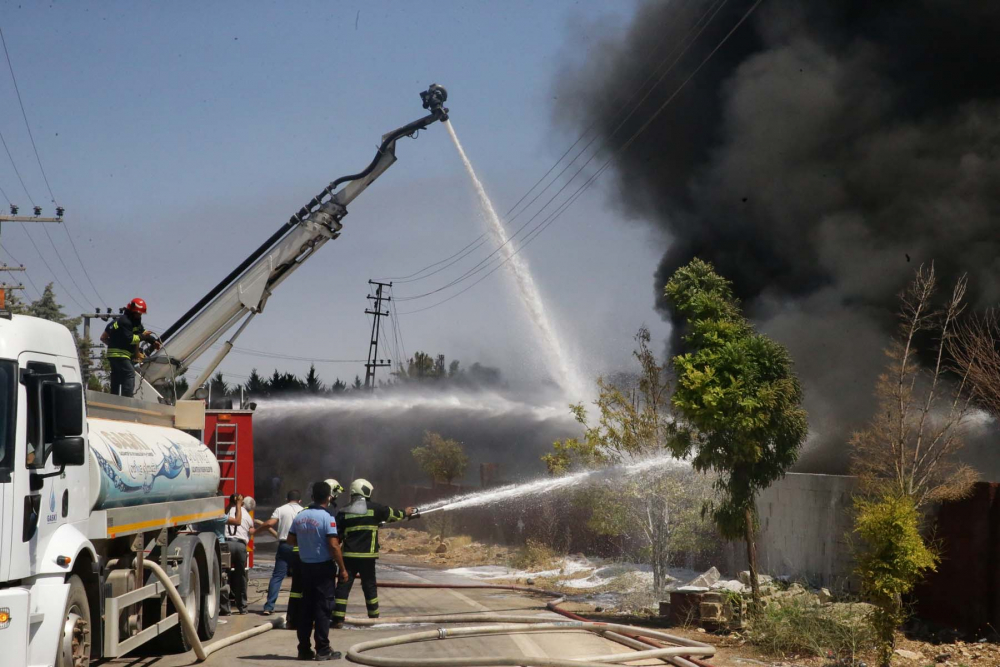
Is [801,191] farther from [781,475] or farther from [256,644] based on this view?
[256,644]

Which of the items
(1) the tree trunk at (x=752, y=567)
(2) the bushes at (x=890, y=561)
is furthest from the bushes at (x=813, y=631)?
(2) the bushes at (x=890, y=561)

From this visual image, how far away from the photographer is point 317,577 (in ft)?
30.7

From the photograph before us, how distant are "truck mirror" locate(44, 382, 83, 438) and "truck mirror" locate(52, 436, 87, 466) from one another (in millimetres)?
50

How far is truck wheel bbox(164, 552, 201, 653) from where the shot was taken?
9.81 m

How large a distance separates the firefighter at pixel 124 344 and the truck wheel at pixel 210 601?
2.08 m

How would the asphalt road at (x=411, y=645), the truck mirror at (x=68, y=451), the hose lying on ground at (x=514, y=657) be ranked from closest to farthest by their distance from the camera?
the truck mirror at (x=68, y=451), the hose lying on ground at (x=514, y=657), the asphalt road at (x=411, y=645)

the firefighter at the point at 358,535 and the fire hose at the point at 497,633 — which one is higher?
the firefighter at the point at 358,535

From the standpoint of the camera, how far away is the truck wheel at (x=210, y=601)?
35.1 feet

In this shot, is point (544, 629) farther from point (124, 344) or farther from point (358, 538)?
point (124, 344)

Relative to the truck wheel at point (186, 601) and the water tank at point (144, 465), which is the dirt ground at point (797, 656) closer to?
the truck wheel at point (186, 601)

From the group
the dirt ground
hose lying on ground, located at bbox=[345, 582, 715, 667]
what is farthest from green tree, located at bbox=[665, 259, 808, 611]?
hose lying on ground, located at bbox=[345, 582, 715, 667]

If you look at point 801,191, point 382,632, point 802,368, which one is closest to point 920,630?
point 382,632

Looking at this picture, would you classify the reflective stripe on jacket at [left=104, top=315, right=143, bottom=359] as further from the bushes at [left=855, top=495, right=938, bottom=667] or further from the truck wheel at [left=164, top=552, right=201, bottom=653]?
the bushes at [left=855, top=495, right=938, bottom=667]

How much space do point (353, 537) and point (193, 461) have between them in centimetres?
192
